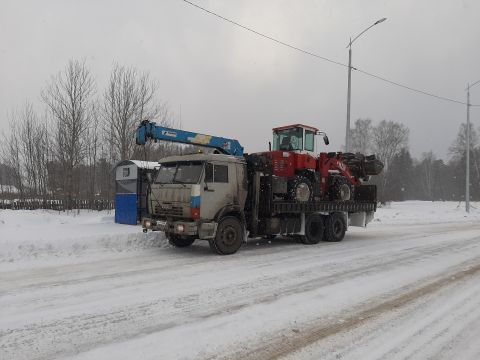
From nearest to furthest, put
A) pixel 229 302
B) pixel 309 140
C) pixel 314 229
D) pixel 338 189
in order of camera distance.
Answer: pixel 229 302
pixel 314 229
pixel 309 140
pixel 338 189

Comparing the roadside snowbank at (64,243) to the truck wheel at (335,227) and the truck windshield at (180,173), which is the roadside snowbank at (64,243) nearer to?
the truck windshield at (180,173)

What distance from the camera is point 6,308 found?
5.39 metres

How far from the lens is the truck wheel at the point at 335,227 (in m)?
13.3

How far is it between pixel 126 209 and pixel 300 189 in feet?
23.2

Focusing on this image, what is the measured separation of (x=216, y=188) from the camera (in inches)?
395

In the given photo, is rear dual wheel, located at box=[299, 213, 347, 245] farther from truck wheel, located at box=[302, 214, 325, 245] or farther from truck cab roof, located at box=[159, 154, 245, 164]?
truck cab roof, located at box=[159, 154, 245, 164]

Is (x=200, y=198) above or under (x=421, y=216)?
above

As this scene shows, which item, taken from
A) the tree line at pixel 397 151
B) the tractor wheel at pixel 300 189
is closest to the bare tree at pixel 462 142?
the tree line at pixel 397 151

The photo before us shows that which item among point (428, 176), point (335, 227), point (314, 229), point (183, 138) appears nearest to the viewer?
point (183, 138)

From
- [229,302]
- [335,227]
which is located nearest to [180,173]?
[229,302]

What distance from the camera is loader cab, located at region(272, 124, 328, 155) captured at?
508 inches

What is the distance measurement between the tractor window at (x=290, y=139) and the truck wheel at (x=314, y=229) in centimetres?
226

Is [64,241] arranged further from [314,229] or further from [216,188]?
[314,229]

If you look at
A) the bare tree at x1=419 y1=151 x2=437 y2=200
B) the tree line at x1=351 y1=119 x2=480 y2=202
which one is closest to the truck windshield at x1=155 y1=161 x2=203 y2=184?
the tree line at x1=351 y1=119 x2=480 y2=202
